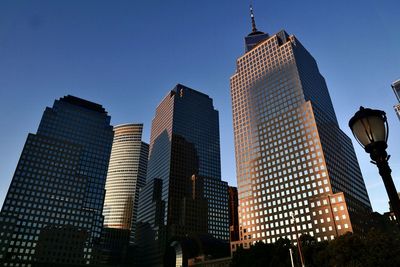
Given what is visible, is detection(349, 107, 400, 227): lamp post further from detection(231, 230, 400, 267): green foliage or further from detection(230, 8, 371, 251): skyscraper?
detection(230, 8, 371, 251): skyscraper

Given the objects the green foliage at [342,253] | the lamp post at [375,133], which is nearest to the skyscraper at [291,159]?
the green foliage at [342,253]

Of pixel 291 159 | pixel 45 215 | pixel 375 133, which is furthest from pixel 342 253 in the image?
pixel 45 215

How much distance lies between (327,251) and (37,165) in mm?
176718

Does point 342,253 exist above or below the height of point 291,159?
below

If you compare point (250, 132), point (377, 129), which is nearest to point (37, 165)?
point (250, 132)

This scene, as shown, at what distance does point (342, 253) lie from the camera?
203 feet

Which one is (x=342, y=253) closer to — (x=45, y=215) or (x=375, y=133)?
(x=375, y=133)

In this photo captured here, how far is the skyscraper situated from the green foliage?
211 feet

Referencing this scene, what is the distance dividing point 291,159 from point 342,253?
3850 inches

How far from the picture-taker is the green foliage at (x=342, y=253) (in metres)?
56.5

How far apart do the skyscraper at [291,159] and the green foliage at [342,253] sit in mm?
64397

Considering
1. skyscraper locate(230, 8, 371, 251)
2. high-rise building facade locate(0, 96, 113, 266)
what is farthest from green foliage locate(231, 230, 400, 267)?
high-rise building facade locate(0, 96, 113, 266)

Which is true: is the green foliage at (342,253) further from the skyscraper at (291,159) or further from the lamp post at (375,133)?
the skyscraper at (291,159)

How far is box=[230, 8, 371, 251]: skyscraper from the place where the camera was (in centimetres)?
13962
